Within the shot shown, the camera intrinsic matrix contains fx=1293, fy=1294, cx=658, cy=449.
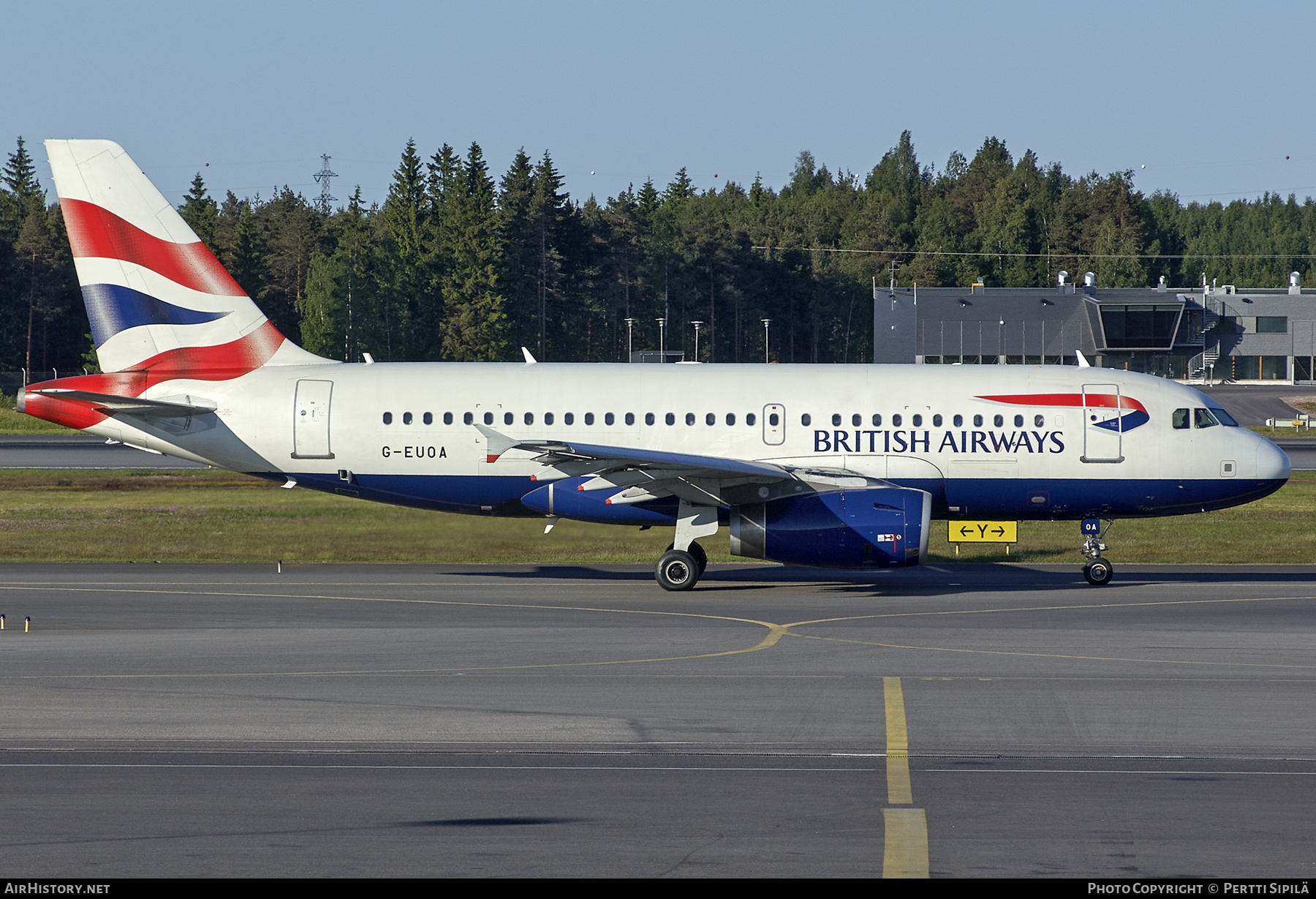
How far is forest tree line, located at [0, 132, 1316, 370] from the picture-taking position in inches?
4469

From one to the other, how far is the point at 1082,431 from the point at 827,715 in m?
13.9

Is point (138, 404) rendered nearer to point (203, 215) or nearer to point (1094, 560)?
point (1094, 560)

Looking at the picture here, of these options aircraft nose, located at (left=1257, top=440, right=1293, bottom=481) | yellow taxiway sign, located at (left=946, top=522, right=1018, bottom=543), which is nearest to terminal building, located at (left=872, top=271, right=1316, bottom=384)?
yellow taxiway sign, located at (left=946, top=522, right=1018, bottom=543)

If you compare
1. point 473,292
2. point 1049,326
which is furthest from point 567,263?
point 1049,326

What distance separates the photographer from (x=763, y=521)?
2502 centimetres

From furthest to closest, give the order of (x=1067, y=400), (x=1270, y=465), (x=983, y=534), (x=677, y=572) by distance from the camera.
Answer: (x=983, y=534), (x=1067, y=400), (x=1270, y=465), (x=677, y=572)

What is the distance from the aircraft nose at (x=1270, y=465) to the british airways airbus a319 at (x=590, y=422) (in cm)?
5

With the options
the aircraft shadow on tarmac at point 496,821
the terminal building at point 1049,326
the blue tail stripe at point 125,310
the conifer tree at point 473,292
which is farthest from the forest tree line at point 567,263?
the aircraft shadow on tarmac at point 496,821

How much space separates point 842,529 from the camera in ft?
81.0

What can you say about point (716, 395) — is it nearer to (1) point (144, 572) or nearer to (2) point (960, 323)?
(1) point (144, 572)

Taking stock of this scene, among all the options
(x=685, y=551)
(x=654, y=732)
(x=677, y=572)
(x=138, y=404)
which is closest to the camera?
(x=654, y=732)

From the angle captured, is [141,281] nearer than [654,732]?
No

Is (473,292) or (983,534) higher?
(473,292)

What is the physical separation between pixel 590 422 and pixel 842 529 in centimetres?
590
